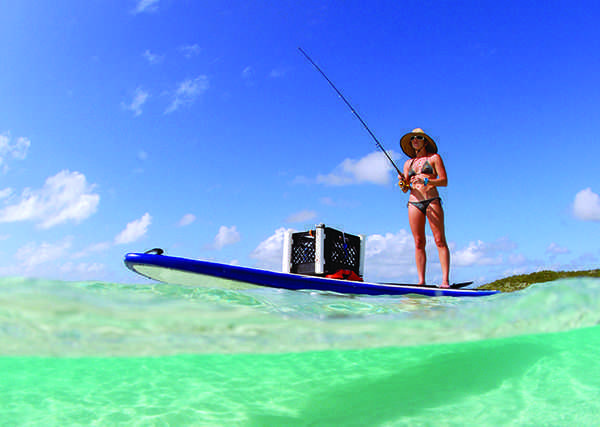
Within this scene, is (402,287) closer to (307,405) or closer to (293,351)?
(293,351)

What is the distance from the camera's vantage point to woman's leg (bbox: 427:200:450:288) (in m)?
6.40

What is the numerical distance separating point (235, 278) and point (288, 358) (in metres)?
1.43

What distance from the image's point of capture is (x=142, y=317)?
3816mm

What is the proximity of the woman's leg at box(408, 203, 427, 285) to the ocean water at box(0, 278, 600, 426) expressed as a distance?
926 mm

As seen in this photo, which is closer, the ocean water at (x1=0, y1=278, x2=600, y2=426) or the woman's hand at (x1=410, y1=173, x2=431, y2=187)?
the ocean water at (x1=0, y1=278, x2=600, y2=426)

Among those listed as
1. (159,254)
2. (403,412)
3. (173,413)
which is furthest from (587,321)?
(159,254)

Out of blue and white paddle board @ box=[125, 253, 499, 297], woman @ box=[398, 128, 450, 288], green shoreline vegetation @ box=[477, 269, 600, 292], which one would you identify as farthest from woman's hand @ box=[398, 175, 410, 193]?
green shoreline vegetation @ box=[477, 269, 600, 292]

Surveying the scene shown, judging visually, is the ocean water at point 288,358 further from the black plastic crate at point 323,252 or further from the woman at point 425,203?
the black plastic crate at point 323,252

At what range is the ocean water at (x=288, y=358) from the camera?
3.97m

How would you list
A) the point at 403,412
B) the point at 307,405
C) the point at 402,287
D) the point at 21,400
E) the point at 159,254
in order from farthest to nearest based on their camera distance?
the point at 402,287
the point at 159,254
the point at 21,400
the point at 307,405
the point at 403,412

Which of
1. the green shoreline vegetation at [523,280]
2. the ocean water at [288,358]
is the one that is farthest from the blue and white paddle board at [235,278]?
the green shoreline vegetation at [523,280]

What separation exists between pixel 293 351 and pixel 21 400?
3.52 m

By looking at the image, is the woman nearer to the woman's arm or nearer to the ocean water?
the woman's arm

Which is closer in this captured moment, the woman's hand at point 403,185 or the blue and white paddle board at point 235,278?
the blue and white paddle board at point 235,278
